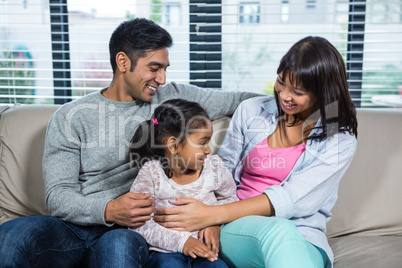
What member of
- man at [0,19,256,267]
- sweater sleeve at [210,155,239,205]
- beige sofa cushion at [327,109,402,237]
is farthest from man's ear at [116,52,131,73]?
beige sofa cushion at [327,109,402,237]

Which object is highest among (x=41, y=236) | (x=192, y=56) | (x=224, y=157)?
(x=192, y=56)

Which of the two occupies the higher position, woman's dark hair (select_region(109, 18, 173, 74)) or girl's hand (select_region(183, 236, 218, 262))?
woman's dark hair (select_region(109, 18, 173, 74))

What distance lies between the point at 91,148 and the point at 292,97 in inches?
29.3

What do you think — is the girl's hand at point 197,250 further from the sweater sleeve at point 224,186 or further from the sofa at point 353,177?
the sofa at point 353,177

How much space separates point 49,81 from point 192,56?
872 mm

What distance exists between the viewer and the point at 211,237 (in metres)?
1.29

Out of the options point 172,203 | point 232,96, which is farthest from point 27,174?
point 232,96

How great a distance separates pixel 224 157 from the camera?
5.15ft

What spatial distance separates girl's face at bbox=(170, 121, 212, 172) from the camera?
1347 millimetres

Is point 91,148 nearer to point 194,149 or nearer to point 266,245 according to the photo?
point 194,149

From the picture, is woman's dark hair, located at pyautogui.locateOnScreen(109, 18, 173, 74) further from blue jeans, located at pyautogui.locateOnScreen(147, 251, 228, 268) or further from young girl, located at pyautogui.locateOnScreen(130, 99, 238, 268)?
blue jeans, located at pyautogui.locateOnScreen(147, 251, 228, 268)

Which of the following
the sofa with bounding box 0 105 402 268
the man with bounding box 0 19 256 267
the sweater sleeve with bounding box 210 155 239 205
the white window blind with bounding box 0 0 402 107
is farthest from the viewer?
the white window blind with bounding box 0 0 402 107

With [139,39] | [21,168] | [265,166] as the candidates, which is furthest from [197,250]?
[21,168]

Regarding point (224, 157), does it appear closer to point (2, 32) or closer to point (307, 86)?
point (307, 86)
